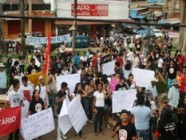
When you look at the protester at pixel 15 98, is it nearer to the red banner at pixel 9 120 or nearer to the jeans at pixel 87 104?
the red banner at pixel 9 120

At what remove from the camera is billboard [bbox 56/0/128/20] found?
1437 inches

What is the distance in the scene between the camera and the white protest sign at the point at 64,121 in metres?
11.2

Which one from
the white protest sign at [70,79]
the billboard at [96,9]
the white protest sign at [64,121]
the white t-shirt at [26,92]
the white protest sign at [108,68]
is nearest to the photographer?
the white protest sign at [64,121]

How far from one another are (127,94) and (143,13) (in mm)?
52691

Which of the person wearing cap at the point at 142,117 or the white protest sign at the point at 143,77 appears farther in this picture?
the white protest sign at the point at 143,77

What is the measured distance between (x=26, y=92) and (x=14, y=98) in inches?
21.1

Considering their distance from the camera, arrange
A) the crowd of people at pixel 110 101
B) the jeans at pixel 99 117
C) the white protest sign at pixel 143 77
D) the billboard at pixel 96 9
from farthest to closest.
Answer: the billboard at pixel 96 9 → the white protest sign at pixel 143 77 → the jeans at pixel 99 117 → the crowd of people at pixel 110 101

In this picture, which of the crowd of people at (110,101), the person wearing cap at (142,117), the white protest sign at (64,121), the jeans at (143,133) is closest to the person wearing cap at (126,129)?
the crowd of people at (110,101)

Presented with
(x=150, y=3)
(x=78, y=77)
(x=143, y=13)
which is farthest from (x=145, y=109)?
(x=150, y=3)

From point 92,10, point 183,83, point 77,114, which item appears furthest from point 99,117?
point 92,10

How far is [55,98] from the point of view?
12570mm

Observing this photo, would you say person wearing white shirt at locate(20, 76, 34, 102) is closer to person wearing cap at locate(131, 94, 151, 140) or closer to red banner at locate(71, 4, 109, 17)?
person wearing cap at locate(131, 94, 151, 140)

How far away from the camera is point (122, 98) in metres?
12.6

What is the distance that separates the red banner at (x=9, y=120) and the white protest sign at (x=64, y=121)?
112 centimetres
